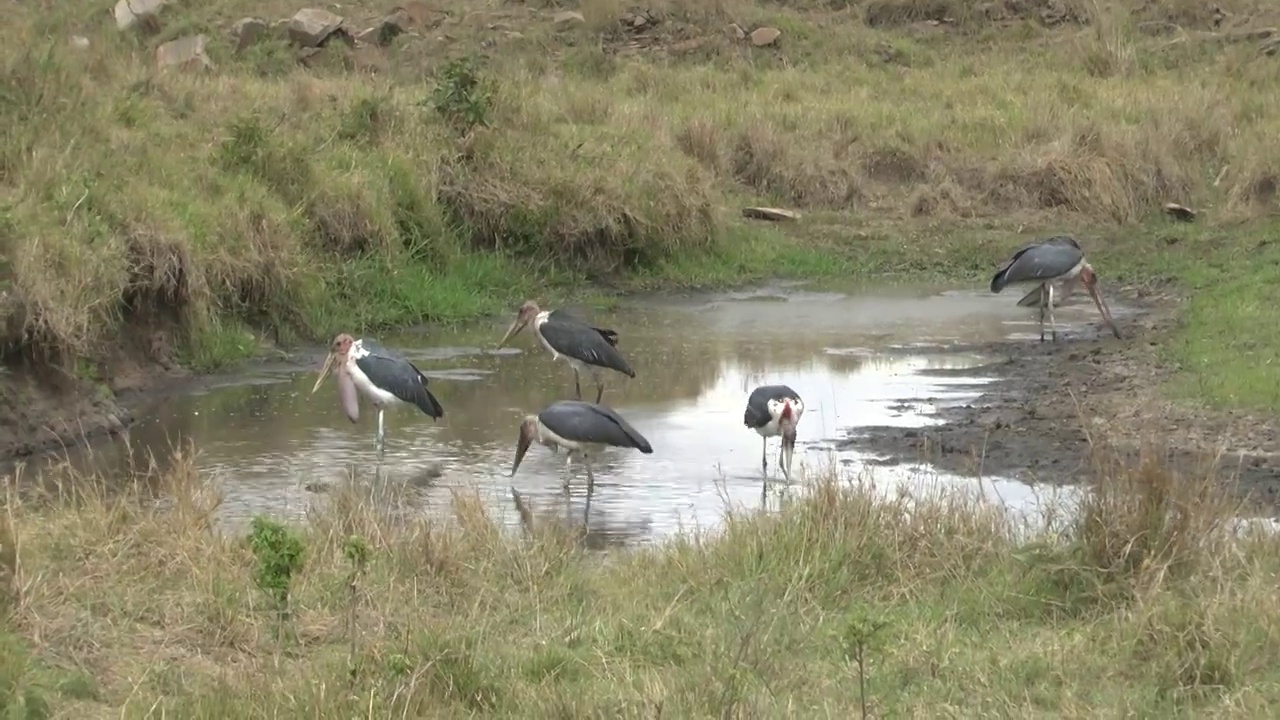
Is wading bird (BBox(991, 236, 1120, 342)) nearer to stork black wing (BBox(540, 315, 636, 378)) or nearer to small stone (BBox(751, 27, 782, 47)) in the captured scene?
stork black wing (BBox(540, 315, 636, 378))

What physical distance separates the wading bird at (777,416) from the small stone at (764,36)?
18340mm

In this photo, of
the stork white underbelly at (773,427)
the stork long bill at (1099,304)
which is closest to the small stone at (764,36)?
the stork long bill at (1099,304)

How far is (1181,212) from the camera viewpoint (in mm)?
20578

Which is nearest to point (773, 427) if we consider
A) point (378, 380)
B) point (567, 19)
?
point (378, 380)

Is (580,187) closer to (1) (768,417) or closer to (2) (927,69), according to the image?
(1) (768,417)

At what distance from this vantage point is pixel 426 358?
47.8ft

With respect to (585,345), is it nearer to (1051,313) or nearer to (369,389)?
(369,389)

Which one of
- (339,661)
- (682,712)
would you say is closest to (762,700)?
(682,712)

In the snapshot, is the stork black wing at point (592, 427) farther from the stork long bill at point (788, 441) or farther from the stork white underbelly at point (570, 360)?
the stork white underbelly at point (570, 360)

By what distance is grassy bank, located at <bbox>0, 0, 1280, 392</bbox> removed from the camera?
44.8 ft

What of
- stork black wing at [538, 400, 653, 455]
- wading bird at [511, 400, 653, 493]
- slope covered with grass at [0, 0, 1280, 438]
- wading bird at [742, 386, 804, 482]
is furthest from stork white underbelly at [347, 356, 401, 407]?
wading bird at [742, 386, 804, 482]

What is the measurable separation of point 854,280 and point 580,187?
3.19 m

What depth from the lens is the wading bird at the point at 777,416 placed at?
1041 cm

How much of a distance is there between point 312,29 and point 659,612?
21515 millimetres
